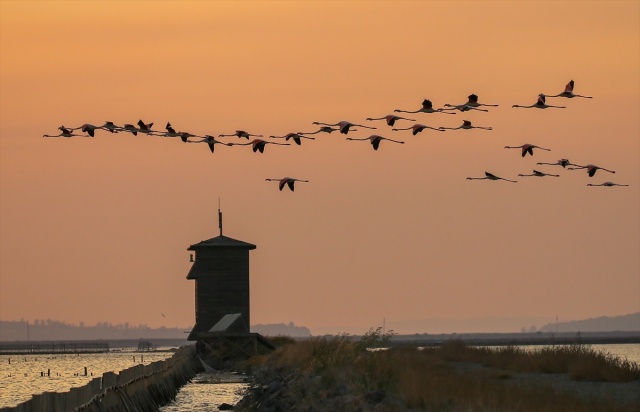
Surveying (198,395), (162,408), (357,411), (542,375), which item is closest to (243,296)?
(198,395)

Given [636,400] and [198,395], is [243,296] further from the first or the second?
[636,400]

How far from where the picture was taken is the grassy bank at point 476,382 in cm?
3431

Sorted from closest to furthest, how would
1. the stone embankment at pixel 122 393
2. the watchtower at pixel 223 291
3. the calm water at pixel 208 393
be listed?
the stone embankment at pixel 122 393 → the calm water at pixel 208 393 → the watchtower at pixel 223 291

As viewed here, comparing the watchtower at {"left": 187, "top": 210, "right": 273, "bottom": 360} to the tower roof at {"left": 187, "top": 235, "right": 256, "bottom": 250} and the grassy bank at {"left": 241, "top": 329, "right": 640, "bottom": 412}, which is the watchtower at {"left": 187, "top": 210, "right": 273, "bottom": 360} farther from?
the grassy bank at {"left": 241, "top": 329, "right": 640, "bottom": 412}

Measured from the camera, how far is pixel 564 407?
32844 mm

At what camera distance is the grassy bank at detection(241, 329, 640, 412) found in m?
34.3

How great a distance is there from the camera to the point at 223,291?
9344 centimetres

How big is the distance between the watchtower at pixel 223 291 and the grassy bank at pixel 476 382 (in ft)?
87.2

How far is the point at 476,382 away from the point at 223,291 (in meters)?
52.1

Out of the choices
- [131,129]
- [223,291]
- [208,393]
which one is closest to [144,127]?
[131,129]

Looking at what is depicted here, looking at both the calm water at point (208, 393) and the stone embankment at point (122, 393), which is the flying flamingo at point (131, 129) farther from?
the calm water at point (208, 393)

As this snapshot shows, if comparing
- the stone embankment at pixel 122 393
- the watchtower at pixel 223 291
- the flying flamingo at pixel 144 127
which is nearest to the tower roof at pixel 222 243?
the watchtower at pixel 223 291

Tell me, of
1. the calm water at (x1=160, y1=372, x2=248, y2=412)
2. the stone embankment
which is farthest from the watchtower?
the stone embankment

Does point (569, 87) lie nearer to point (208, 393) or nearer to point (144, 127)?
point (144, 127)
